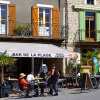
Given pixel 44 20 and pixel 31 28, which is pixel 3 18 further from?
pixel 44 20

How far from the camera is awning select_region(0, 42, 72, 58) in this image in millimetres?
32094

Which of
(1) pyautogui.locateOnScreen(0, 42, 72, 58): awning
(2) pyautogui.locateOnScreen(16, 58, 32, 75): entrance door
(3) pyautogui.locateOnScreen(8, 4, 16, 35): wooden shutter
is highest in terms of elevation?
(3) pyautogui.locateOnScreen(8, 4, 16, 35): wooden shutter

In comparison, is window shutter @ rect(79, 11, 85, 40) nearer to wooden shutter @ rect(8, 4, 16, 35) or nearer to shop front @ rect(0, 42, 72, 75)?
shop front @ rect(0, 42, 72, 75)

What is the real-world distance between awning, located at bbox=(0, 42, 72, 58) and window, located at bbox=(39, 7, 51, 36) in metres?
1.62

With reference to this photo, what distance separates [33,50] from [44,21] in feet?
15.0

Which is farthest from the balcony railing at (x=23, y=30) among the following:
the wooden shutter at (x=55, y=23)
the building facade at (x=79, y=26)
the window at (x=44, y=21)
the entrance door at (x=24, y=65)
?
the building facade at (x=79, y=26)

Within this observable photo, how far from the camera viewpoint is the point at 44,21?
36750mm

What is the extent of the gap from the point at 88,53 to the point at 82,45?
1256mm

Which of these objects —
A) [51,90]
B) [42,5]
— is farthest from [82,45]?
[51,90]

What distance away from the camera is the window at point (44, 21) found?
119 ft

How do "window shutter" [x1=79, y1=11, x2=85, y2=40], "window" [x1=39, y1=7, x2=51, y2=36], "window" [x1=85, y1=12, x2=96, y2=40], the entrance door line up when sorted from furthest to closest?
"window" [x1=85, y1=12, x2=96, y2=40]
"window shutter" [x1=79, y1=11, x2=85, y2=40]
"window" [x1=39, y1=7, x2=51, y2=36]
the entrance door

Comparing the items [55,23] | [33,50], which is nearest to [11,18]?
[55,23]

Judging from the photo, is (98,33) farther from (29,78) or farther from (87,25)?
(29,78)

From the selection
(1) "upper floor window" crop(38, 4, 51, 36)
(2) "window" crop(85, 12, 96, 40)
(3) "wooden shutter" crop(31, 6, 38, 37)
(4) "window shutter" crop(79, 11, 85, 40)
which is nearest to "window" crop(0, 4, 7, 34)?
(3) "wooden shutter" crop(31, 6, 38, 37)
